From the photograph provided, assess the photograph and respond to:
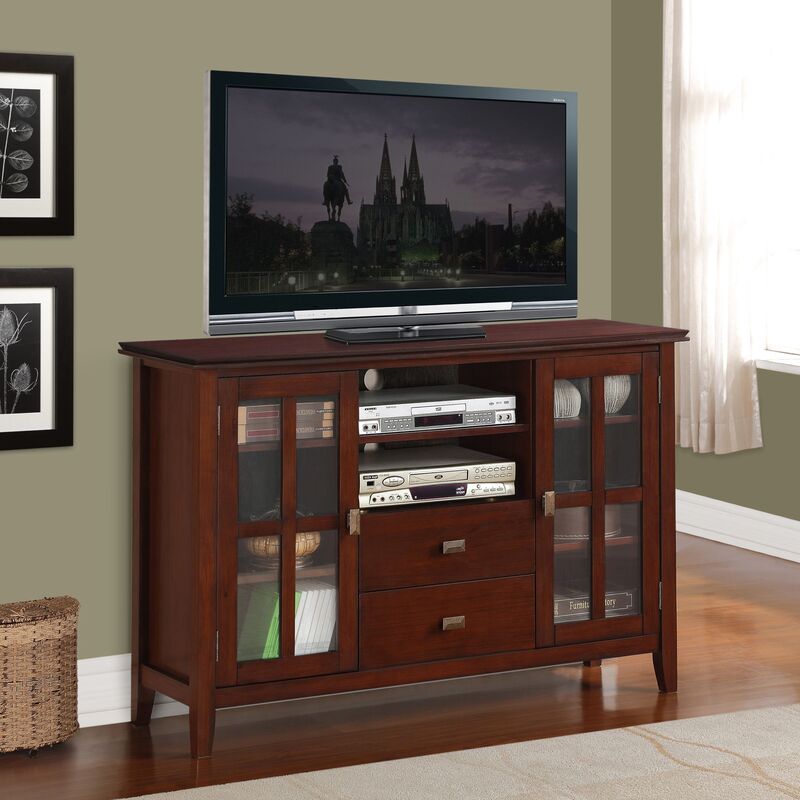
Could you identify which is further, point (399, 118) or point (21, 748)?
point (399, 118)

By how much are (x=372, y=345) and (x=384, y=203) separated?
45cm

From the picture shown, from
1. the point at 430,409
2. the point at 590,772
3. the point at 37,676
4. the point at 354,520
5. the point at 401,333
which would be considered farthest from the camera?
the point at 401,333

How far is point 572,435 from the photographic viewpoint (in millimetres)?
3729

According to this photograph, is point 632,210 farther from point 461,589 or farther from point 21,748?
point 21,748

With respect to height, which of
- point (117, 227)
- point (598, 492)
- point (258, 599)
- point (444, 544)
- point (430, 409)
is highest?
point (117, 227)

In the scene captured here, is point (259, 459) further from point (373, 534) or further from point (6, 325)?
point (6, 325)

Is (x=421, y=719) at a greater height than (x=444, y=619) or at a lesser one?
lesser

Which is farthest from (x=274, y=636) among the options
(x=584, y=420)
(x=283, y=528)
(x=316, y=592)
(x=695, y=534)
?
(x=695, y=534)

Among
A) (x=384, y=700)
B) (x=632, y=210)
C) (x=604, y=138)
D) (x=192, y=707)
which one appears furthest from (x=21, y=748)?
(x=632, y=210)

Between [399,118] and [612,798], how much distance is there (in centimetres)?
183

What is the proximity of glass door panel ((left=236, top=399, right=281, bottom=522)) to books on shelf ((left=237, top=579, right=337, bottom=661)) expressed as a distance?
0.19 meters

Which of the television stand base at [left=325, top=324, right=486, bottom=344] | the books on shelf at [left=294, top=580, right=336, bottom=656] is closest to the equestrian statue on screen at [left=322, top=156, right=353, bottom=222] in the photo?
the television stand base at [left=325, top=324, right=486, bottom=344]

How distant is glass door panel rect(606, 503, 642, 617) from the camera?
379cm

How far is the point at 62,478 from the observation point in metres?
3.60
